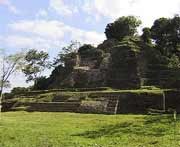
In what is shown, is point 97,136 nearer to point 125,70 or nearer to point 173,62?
point 125,70

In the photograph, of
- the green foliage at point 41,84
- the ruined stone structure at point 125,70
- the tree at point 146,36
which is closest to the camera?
the ruined stone structure at point 125,70

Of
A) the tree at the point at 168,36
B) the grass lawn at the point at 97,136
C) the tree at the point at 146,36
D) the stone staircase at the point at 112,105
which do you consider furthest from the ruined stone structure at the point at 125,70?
the grass lawn at the point at 97,136

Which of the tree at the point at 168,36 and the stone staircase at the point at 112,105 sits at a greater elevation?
the tree at the point at 168,36

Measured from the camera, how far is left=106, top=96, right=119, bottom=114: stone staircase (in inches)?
1442

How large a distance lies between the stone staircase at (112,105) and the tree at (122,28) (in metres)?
29.4

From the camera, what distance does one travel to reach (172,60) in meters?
55.9

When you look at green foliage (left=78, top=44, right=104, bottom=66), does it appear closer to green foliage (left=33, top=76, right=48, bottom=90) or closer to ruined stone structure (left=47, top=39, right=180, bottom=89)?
ruined stone structure (left=47, top=39, right=180, bottom=89)

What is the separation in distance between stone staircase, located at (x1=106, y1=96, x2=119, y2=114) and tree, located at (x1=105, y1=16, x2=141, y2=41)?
2938cm

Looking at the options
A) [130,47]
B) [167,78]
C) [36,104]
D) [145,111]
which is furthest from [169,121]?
[130,47]

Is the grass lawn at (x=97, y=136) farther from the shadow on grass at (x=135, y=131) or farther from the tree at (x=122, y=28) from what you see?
the tree at (x=122, y=28)

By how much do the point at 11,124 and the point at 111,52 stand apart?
32188 millimetres

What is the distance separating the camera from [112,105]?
37.9 meters

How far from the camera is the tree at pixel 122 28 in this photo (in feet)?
223

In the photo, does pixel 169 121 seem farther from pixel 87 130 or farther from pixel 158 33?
pixel 158 33
